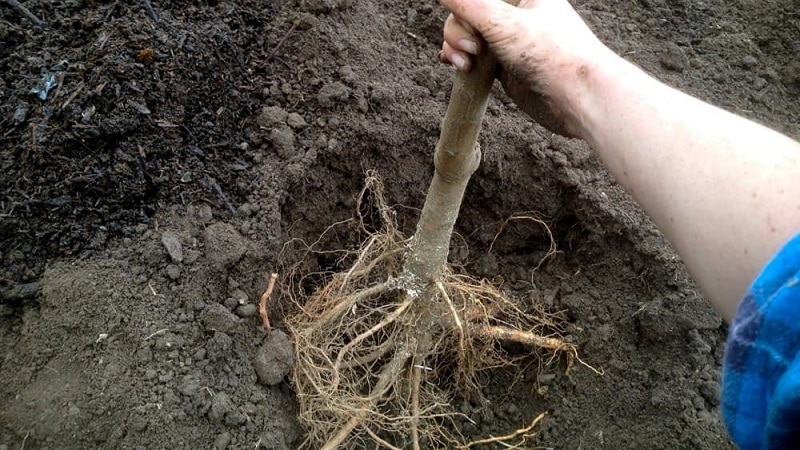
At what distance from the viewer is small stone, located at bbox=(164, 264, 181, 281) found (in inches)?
54.2

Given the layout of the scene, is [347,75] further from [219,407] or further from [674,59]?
[674,59]

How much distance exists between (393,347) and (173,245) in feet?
1.95

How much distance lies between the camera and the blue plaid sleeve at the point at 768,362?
59 cm

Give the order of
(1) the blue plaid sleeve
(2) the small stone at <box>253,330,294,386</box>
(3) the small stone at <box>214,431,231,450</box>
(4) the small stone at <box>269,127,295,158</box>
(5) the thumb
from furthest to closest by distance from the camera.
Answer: (4) the small stone at <box>269,127,295,158</box>
(2) the small stone at <box>253,330,294,386</box>
(3) the small stone at <box>214,431,231,450</box>
(5) the thumb
(1) the blue plaid sleeve

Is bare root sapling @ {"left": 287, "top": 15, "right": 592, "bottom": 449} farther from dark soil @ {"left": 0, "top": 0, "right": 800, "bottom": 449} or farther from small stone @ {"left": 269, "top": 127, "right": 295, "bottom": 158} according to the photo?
small stone @ {"left": 269, "top": 127, "right": 295, "bottom": 158}

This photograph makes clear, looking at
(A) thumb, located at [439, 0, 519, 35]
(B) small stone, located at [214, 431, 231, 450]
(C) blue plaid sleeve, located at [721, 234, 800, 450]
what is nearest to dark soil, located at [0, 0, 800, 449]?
(B) small stone, located at [214, 431, 231, 450]

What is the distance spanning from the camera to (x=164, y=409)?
126 centimetres

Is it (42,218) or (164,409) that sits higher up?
(42,218)

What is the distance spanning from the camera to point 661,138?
943mm

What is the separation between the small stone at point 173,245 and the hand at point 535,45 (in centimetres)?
76

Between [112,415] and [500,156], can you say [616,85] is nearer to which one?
[500,156]

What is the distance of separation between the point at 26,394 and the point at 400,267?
0.90 meters

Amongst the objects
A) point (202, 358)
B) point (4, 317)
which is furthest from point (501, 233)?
point (4, 317)

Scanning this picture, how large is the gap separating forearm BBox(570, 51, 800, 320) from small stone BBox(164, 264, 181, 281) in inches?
36.7
